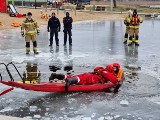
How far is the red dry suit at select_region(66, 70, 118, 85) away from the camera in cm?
861

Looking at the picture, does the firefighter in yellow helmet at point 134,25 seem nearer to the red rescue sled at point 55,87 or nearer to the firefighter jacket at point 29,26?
the firefighter jacket at point 29,26

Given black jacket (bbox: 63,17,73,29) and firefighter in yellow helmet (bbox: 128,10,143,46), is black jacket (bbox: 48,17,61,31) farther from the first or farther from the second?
firefighter in yellow helmet (bbox: 128,10,143,46)

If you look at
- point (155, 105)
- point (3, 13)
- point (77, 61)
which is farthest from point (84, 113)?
point (3, 13)

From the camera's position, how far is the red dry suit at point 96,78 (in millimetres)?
8609

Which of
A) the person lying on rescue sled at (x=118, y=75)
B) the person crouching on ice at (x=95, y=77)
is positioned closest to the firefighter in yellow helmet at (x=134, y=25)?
the person lying on rescue sled at (x=118, y=75)

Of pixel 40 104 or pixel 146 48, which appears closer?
pixel 40 104

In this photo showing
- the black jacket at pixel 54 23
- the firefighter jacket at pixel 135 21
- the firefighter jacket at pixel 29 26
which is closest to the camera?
the firefighter jacket at pixel 29 26

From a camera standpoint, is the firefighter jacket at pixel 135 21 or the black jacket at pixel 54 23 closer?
the black jacket at pixel 54 23

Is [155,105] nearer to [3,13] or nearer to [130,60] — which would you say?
[130,60]

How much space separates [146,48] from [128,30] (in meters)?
1.41

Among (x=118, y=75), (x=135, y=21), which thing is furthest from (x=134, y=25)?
(x=118, y=75)

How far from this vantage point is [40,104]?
7.77m

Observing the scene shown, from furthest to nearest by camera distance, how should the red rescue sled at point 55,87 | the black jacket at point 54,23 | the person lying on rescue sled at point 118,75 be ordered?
1. the black jacket at point 54,23
2. the person lying on rescue sled at point 118,75
3. the red rescue sled at point 55,87

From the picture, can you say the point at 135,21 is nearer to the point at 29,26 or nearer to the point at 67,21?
the point at 67,21
